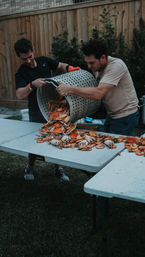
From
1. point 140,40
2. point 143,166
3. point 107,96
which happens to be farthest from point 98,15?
point 143,166

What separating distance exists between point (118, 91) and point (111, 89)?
2.8 inches

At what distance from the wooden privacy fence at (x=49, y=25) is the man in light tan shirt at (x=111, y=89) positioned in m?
3.37

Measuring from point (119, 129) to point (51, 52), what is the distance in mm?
→ 4444

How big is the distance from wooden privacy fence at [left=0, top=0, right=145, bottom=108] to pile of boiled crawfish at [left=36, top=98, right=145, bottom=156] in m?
3.63

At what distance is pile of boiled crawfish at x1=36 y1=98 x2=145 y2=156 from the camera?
2.29m

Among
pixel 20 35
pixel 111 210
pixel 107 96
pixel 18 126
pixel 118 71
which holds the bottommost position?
pixel 111 210

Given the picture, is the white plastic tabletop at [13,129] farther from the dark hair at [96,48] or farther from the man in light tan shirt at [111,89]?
the dark hair at [96,48]

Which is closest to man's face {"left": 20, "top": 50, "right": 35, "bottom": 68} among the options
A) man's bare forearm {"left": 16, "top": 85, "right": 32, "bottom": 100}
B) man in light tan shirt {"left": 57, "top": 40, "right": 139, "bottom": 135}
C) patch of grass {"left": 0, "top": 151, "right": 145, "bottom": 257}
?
man's bare forearm {"left": 16, "top": 85, "right": 32, "bottom": 100}

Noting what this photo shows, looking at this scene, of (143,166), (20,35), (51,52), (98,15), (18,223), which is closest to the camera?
(143,166)

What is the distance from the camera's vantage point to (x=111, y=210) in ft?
9.46

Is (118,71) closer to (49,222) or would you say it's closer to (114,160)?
(114,160)

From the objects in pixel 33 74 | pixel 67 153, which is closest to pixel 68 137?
pixel 67 153

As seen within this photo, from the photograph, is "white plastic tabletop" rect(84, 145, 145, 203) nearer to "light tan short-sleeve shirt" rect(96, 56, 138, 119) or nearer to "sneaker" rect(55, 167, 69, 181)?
"light tan short-sleeve shirt" rect(96, 56, 138, 119)

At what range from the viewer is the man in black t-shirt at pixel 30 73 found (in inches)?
121
